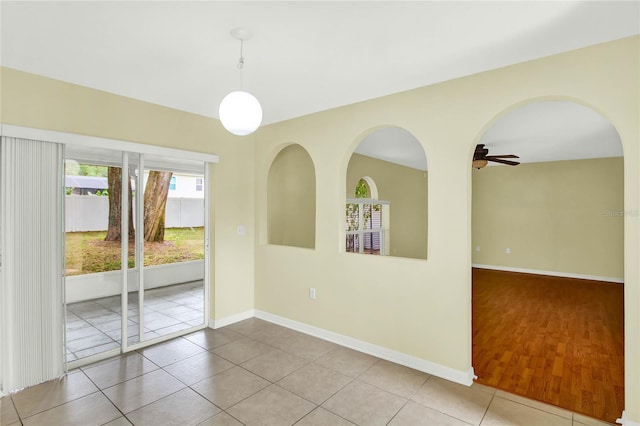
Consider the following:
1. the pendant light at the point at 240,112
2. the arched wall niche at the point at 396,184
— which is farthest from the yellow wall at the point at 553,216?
the pendant light at the point at 240,112

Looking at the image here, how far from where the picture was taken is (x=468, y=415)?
2.23 meters

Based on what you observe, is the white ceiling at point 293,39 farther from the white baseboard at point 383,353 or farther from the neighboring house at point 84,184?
the white baseboard at point 383,353

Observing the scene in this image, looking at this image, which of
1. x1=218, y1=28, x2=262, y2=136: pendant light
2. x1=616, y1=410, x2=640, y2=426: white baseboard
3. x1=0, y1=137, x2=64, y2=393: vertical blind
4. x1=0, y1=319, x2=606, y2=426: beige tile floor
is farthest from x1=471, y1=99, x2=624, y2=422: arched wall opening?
x1=0, y1=137, x2=64, y2=393: vertical blind

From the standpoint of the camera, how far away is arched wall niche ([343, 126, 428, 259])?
5.35 meters

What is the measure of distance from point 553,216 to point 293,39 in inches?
287

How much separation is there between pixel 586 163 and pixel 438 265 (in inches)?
244

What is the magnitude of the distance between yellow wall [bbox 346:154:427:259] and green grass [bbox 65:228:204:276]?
326 cm

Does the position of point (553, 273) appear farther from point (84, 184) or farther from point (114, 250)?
point (84, 184)

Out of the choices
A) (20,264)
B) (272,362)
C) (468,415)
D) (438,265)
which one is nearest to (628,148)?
(438,265)

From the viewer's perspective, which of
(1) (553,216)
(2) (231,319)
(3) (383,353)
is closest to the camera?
(3) (383,353)

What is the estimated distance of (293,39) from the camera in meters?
2.11

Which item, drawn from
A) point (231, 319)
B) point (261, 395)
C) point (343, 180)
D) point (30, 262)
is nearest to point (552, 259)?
point (343, 180)

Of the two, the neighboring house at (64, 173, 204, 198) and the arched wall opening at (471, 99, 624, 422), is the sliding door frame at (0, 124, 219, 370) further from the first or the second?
the arched wall opening at (471, 99, 624, 422)

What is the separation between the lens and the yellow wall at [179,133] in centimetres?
260
